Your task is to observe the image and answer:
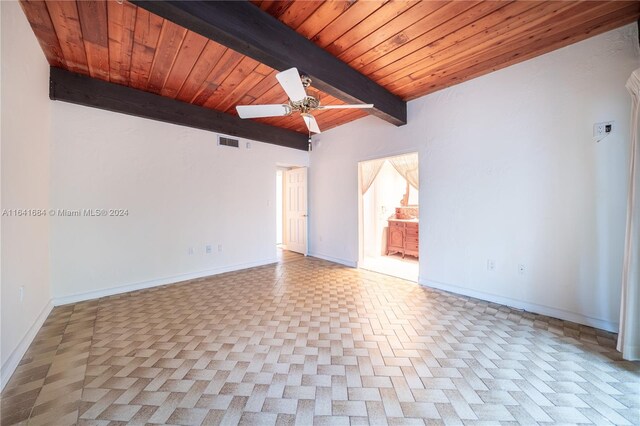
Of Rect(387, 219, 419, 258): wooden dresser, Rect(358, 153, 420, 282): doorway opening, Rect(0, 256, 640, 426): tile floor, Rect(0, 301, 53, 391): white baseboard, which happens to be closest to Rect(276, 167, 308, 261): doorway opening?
Rect(358, 153, 420, 282): doorway opening

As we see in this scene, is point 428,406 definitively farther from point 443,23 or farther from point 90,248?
point 90,248

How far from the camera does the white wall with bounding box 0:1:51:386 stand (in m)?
1.69

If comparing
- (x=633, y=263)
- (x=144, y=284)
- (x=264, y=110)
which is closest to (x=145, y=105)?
(x=264, y=110)

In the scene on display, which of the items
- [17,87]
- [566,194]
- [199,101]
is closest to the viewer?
[17,87]

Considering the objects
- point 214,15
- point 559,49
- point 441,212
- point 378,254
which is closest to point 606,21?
point 559,49

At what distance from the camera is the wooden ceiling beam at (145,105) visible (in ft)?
9.08

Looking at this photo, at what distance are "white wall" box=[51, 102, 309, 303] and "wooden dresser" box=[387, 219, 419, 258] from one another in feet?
9.31

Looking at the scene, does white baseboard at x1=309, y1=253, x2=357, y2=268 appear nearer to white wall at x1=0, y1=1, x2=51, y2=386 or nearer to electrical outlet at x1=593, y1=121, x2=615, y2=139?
electrical outlet at x1=593, y1=121, x2=615, y2=139

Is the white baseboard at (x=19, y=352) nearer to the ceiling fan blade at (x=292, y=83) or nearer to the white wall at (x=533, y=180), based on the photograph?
the ceiling fan blade at (x=292, y=83)

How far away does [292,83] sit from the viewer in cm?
196

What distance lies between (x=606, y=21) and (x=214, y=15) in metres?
3.24

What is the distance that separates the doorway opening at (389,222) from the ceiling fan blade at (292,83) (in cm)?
253

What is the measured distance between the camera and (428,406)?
1.40m

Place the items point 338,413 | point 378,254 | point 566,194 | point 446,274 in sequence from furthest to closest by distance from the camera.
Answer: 1. point 378,254
2. point 446,274
3. point 566,194
4. point 338,413
